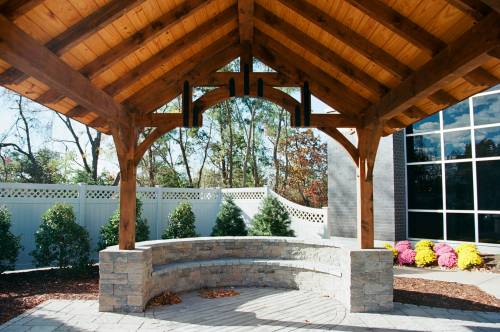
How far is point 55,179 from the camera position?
20594 millimetres

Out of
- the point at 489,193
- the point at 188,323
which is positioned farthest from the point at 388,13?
the point at 489,193

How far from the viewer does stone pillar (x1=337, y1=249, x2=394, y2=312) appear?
5512mm

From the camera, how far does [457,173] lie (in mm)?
9984

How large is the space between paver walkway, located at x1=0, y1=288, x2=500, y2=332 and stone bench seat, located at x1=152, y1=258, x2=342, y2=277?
0.56 m

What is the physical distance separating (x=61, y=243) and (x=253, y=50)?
5.47 meters

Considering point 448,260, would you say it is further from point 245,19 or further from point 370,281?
point 245,19

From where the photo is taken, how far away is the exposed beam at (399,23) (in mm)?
3977

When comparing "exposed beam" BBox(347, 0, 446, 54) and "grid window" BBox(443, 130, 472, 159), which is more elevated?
"exposed beam" BBox(347, 0, 446, 54)

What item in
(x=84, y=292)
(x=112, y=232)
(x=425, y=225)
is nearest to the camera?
(x=84, y=292)

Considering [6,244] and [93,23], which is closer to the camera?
[93,23]

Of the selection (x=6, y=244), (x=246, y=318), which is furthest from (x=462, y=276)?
(x=6, y=244)

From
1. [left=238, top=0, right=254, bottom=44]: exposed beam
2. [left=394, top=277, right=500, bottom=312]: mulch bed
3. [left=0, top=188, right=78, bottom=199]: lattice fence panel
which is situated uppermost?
[left=238, top=0, right=254, bottom=44]: exposed beam

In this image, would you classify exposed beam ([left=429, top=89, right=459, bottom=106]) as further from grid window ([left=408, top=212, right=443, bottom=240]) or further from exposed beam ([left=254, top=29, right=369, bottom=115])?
grid window ([left=408, top=212, right=443, bottom=240])

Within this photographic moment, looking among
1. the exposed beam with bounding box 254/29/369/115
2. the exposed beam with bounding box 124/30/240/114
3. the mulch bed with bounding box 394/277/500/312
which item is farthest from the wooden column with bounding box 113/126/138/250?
the mulch bed with bounding box 394/277/500/312
